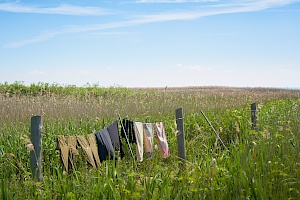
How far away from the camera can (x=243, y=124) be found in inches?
370

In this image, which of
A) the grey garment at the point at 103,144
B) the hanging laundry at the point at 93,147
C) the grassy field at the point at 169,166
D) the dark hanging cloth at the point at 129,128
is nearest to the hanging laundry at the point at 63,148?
the grassy field at the point at 169,166

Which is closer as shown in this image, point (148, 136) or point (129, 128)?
point (129, 128)

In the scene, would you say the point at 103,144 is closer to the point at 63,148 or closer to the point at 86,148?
the point at 86,148

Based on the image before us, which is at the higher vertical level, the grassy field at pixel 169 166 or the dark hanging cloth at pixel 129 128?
the dark hanging cloth at pixel 129 128

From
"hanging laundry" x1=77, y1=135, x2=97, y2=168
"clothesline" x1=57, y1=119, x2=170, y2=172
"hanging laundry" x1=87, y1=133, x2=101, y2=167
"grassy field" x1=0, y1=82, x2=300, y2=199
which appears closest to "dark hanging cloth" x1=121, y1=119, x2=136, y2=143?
"clothesline" x1=57, y1=119, x2=170, y2=172

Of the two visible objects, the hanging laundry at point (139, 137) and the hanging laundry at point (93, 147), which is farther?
the hanging laundry at point (139, 137)

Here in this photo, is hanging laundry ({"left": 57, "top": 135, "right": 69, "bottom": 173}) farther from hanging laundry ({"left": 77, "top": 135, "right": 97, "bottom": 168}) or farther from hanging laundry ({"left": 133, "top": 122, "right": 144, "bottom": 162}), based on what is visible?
hanging laundry ({"left": 133, "top": 122, "right": 144, "bottom": 162})

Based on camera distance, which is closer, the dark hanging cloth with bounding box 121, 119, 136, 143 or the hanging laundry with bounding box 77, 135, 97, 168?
the hanging laundry with bounding box 77, 135, 97, 168

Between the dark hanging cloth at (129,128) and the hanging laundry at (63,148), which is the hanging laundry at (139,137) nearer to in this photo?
the dark hanging cloth at (129,128)

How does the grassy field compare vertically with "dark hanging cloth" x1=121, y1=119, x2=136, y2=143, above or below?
below

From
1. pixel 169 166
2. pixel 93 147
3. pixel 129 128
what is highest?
pixel 129 128

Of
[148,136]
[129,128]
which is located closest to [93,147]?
[129,128]

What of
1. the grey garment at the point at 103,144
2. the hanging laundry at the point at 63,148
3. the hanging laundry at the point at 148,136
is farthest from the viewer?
the hanging laundry at the point at 148,136

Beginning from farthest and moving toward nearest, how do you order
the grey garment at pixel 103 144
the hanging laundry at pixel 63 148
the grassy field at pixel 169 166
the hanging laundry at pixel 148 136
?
the hanging laundry at pixel 148 136 → the grey garment at pixel 103 144 → the hanging laundry at pixel 63 148 → the grassy field at pixel 169 166
